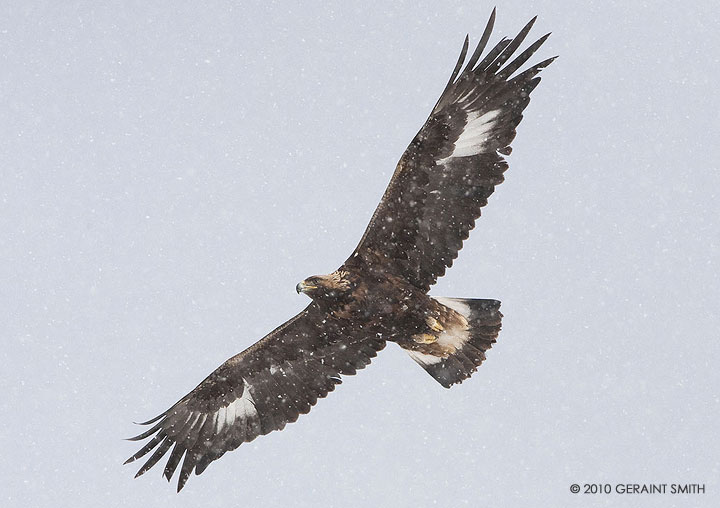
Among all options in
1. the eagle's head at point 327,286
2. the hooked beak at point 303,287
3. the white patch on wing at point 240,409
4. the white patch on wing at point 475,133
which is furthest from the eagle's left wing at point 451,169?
the white patch on wing at point 240,409

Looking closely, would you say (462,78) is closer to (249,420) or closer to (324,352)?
(324,352)

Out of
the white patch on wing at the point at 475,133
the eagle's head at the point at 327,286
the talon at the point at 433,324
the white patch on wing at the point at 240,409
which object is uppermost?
the white patch on wing at the point at 475,133

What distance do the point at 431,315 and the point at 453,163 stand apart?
1.55m

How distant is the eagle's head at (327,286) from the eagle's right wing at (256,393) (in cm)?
81

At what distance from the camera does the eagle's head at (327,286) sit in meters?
9.77

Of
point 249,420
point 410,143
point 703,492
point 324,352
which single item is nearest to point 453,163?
point 410,143

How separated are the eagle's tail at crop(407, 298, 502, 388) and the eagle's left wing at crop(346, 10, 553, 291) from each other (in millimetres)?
544

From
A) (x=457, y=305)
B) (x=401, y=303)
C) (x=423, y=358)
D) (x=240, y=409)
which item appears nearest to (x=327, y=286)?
(x=401, y=303)

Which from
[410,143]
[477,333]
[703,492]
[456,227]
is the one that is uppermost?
[410,143]

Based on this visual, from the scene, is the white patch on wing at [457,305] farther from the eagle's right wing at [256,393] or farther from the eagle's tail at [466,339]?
the eagle's right wing at [256,393]

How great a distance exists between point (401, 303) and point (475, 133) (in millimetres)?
1807

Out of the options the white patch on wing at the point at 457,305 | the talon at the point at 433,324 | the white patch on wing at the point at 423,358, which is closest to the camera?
the talon at the point at 433,324

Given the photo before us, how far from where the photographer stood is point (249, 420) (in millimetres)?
10836

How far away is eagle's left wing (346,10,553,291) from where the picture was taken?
372 inches
